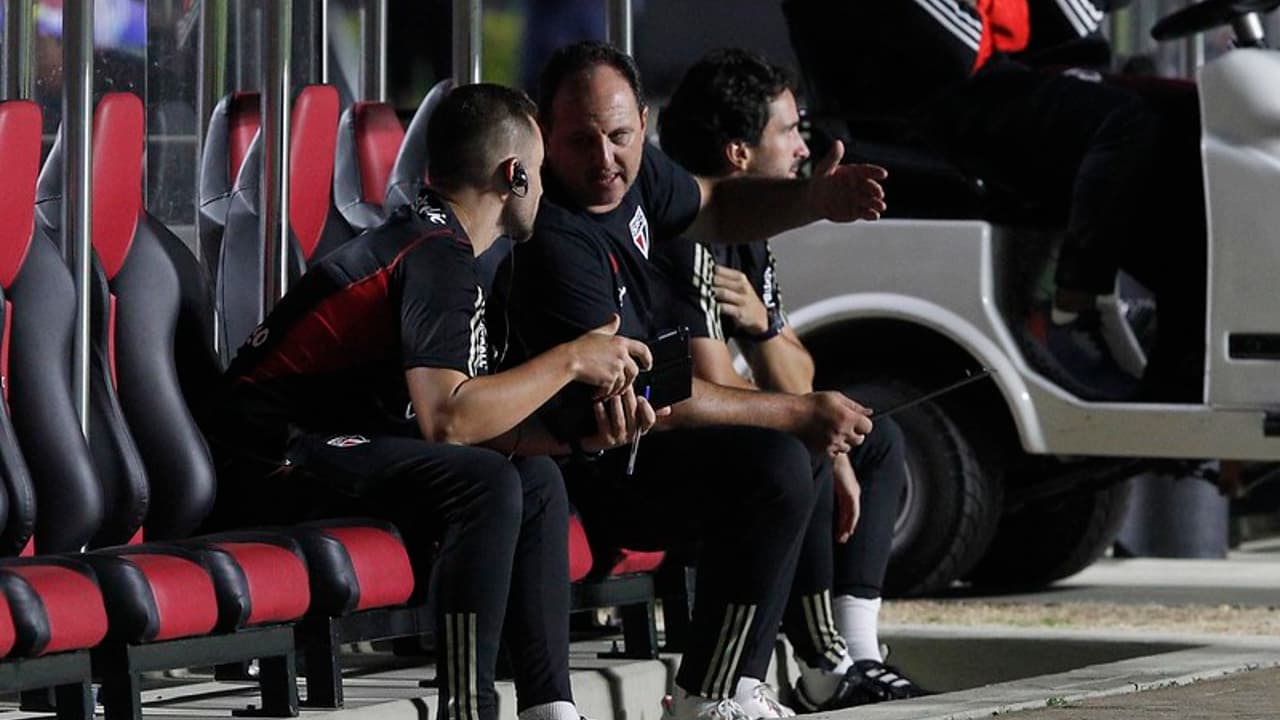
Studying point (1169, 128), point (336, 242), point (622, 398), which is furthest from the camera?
point (1169, 128)

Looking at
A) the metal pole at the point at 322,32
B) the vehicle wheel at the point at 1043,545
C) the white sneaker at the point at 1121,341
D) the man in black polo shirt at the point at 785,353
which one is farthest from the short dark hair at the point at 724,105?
the vehicle wheel at the point at 1043,545

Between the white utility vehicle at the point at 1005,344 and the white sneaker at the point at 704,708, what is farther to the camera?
the white utility vehicle at the point at 1005,344

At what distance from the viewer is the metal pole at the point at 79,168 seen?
5.55 metres

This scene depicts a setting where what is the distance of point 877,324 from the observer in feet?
30.9

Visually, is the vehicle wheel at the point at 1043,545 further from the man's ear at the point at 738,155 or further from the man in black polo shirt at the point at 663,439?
the man in black polo shirt at the point at 663,439

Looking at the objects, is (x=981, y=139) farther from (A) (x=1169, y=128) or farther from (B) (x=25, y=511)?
(B) (x=25, y=511)

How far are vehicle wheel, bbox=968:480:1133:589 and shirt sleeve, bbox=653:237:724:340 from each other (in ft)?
13.0

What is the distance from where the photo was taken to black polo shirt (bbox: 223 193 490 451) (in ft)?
18.0

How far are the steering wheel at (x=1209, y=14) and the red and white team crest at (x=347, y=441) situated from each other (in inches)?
151

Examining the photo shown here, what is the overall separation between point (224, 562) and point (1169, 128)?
14.0ft

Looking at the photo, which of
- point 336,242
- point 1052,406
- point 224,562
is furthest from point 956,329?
point 224,562

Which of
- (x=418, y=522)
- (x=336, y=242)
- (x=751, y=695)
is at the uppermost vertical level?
(x=336, y=242)

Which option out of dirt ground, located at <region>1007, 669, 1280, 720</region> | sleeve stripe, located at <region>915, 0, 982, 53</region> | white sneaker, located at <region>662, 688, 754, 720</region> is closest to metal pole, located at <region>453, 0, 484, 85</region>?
white sneaker, located at <region>662, 688, 754, 720</region>

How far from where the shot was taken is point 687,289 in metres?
6.54
